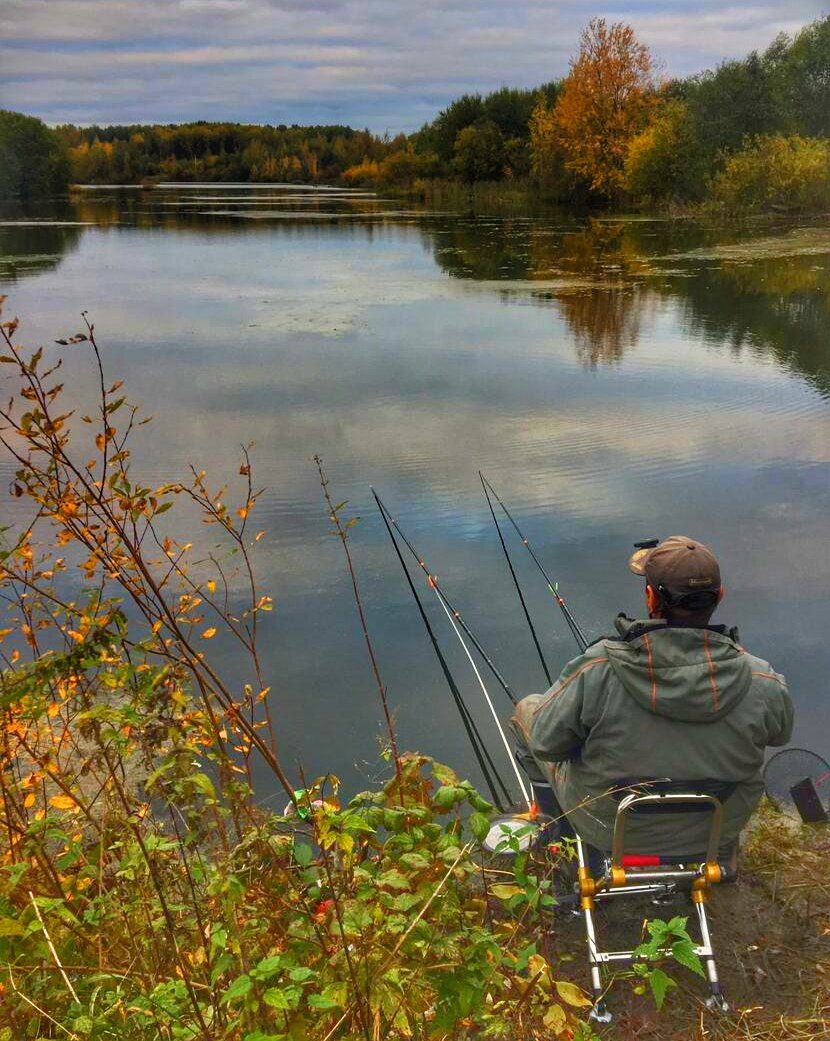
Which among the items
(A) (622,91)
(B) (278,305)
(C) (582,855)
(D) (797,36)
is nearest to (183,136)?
(A) (622,91)

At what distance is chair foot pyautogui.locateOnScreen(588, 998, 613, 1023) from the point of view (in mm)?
2281

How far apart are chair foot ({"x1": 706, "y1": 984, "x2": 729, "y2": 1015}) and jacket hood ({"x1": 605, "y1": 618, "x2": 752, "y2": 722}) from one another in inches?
27.7

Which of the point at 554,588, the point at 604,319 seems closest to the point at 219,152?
the point at 604,319

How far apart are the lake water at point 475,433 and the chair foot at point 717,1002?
149cm

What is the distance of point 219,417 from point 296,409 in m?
0.79

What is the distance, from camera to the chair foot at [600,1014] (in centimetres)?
228

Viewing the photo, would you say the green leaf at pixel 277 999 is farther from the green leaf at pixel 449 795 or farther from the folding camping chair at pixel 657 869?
the folding camping chair at pixel 657 869

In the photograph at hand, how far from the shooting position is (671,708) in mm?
2250

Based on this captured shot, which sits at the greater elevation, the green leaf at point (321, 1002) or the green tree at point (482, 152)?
the green tree at point (482, 152)

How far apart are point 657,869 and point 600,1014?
417 millimetres

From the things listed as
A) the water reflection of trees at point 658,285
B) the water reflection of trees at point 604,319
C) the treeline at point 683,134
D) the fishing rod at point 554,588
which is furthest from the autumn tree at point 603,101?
the fishing rod at point 554,588

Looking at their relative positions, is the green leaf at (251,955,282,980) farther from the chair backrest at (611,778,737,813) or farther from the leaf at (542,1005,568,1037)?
the chair backrest at (611,778,737,813)

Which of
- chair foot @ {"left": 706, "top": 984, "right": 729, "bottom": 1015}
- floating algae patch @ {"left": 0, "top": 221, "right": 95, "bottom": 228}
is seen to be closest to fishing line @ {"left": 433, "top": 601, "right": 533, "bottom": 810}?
chair foot @ {"left": 706, "top": 984, "right": 729, "bottom": 1015}

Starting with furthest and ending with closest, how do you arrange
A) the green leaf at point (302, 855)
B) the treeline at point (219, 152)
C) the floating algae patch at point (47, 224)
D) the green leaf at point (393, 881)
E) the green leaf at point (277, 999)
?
the treeline at point (219, 152), the floating algae patch at point (47, 224), the green leaf at point (302, 855), the green leaf at point (393, 881), the green leaf at point (277, 999)
